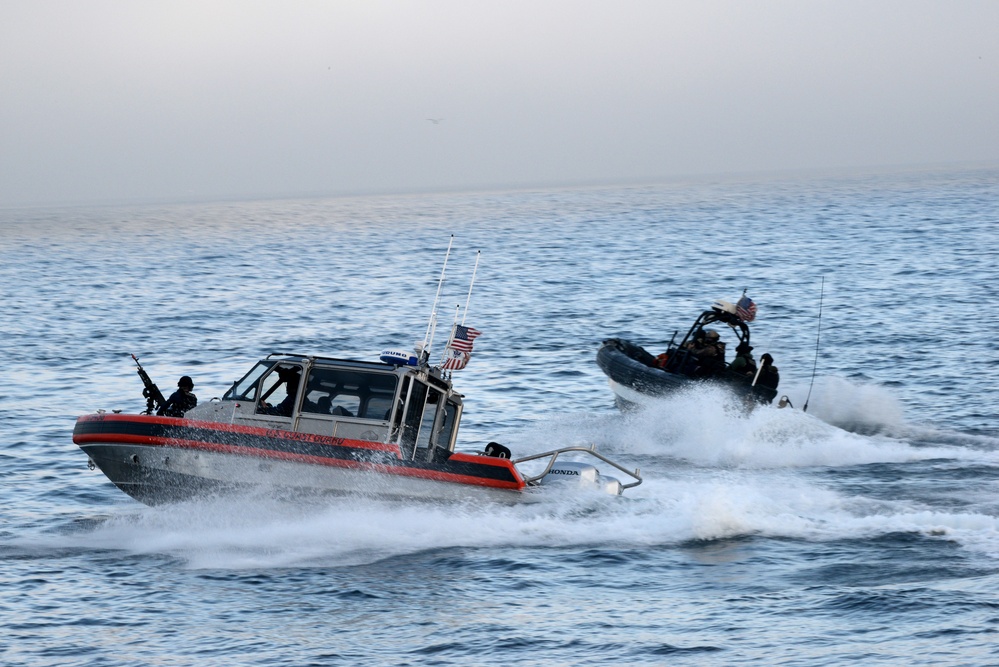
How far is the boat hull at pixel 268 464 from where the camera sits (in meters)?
15.5

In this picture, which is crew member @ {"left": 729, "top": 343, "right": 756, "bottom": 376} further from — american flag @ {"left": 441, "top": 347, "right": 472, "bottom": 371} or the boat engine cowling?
american flag @ {"left": 441, "top": 347, "right": 472, "bottom": 371}

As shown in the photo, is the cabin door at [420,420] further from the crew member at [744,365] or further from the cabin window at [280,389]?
the crew member at [744,365]

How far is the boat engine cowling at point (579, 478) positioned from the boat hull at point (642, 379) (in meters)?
6.43

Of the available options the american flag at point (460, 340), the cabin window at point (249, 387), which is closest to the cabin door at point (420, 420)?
the american flag at point (460, 340)

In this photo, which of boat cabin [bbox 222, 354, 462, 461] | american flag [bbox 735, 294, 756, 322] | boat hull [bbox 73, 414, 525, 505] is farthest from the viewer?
american flag [bbox 735, 294, 756, 322]

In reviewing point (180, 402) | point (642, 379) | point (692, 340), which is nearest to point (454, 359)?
point (180, 402)

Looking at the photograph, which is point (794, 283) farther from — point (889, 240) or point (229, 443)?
point (229, 443)

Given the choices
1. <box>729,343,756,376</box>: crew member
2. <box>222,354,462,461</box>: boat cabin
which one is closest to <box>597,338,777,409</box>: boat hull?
<box>729,343,756,376</box>: crew member

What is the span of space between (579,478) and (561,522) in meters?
0.73

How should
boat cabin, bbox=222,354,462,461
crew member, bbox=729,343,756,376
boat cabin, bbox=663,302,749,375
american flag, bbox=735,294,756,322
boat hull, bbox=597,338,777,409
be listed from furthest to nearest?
american flag, bbox=735,294,756,322, boat cabin, bbox=663,302,749,375, crew member, bbox=729,343,756,376, boat hull, bbox=597,338,777,409, boat cabin, bbox=222,354,462,461

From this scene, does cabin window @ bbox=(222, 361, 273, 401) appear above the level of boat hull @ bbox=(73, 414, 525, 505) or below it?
above

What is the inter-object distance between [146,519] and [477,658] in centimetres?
580

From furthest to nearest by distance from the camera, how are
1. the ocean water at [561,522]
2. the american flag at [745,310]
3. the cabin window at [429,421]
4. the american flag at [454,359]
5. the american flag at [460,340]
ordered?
the american flag at [745,310] → the american flag at [460,340] → the american flag at [454,359] → the cabin window at [429,421] → the ocean water at [561,522]

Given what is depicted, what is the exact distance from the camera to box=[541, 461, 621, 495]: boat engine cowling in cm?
1620
